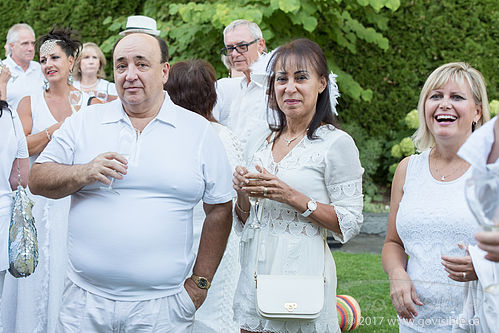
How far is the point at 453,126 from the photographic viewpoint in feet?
10.4

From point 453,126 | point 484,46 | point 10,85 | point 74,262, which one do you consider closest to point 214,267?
point 74,262

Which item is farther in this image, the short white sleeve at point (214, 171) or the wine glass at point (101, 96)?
the wine glass at point (101, 96)

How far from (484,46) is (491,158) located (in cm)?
883

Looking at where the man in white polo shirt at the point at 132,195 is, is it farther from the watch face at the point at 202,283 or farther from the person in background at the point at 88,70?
the person in background at the point at 88,70

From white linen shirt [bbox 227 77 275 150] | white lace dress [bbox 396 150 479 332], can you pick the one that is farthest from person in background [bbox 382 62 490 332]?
white linen shirt [bbox 227 77 275 150]

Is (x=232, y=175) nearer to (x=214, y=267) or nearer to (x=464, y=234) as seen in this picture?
(x=214, y=267)

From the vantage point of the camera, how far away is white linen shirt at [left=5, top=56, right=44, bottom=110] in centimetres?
686

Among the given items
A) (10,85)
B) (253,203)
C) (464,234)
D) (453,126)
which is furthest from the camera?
(10,85)

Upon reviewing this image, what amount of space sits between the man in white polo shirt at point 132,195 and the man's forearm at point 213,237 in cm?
10

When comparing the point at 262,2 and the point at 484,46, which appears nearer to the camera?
the point at 262,2

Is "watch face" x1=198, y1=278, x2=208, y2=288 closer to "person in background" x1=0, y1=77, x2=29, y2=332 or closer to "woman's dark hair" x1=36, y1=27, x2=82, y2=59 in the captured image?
"person in background" x1=0, y1=77, x2=29, y2=332

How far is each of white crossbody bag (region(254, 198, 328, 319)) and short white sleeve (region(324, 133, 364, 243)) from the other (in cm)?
33

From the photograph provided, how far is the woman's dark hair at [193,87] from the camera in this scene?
442 cm

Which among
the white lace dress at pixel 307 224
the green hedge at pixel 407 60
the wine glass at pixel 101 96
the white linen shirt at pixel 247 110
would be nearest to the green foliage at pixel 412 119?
the green hedge at pixel 407 60
